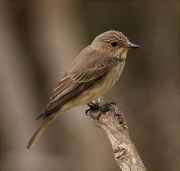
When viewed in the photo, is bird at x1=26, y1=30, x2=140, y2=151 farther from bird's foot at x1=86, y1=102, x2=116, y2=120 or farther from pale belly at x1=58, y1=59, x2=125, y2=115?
bird's foot at x1=86, y1=102, x2=116, y2=120

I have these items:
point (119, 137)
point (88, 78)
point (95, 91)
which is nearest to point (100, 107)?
point (95, 91)

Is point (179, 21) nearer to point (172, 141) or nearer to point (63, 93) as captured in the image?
point (172, 141)

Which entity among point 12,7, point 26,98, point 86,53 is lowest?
point 26,98

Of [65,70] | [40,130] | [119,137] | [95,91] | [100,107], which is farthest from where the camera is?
[65,70]

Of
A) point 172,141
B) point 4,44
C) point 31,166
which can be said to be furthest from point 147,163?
point 4,44

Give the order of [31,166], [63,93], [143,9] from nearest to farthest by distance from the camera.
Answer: [63,93]
[143,9]
[31,166]

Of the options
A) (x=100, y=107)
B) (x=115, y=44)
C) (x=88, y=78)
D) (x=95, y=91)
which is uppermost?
(x=115, y=44)

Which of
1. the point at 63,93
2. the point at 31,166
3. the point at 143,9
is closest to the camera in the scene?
the point at 63,93

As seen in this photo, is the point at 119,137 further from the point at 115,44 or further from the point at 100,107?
the point at 115,44
